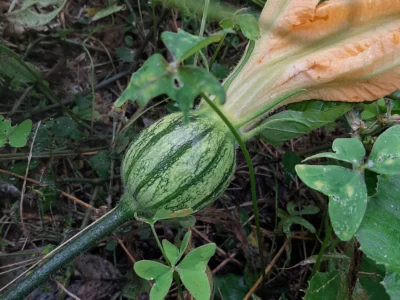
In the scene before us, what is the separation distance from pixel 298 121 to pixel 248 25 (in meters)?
0.34

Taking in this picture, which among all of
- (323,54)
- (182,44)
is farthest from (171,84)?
(323,54)

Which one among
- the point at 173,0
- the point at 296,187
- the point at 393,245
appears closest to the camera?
the point at 393,245

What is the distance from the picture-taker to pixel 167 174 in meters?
1.47

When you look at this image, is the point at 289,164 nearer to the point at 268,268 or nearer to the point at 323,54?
the point at 268,268

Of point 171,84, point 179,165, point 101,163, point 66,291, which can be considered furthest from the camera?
point 101,163

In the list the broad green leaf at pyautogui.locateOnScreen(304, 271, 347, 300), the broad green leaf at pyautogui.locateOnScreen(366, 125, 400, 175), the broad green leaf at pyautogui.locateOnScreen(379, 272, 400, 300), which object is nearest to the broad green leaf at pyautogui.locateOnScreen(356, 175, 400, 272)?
the broad green leaf at pyautogui.locateOnScreen(379, 272, 400, 300)

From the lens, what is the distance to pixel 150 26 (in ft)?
8.43

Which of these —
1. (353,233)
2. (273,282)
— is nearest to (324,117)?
(353,233)

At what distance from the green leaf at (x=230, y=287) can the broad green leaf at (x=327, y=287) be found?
427 millimetres

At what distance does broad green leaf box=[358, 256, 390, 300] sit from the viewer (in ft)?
5.30

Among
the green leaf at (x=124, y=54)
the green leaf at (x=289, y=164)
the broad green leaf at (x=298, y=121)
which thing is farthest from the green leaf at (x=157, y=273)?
the green leaf at (x=124, y=54)

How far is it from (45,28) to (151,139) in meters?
1.36

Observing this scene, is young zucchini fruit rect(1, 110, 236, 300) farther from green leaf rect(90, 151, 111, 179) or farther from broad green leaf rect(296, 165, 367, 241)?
green leaf rect(90, 151, 111, 179)

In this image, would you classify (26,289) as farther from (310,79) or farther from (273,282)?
(310,79)
